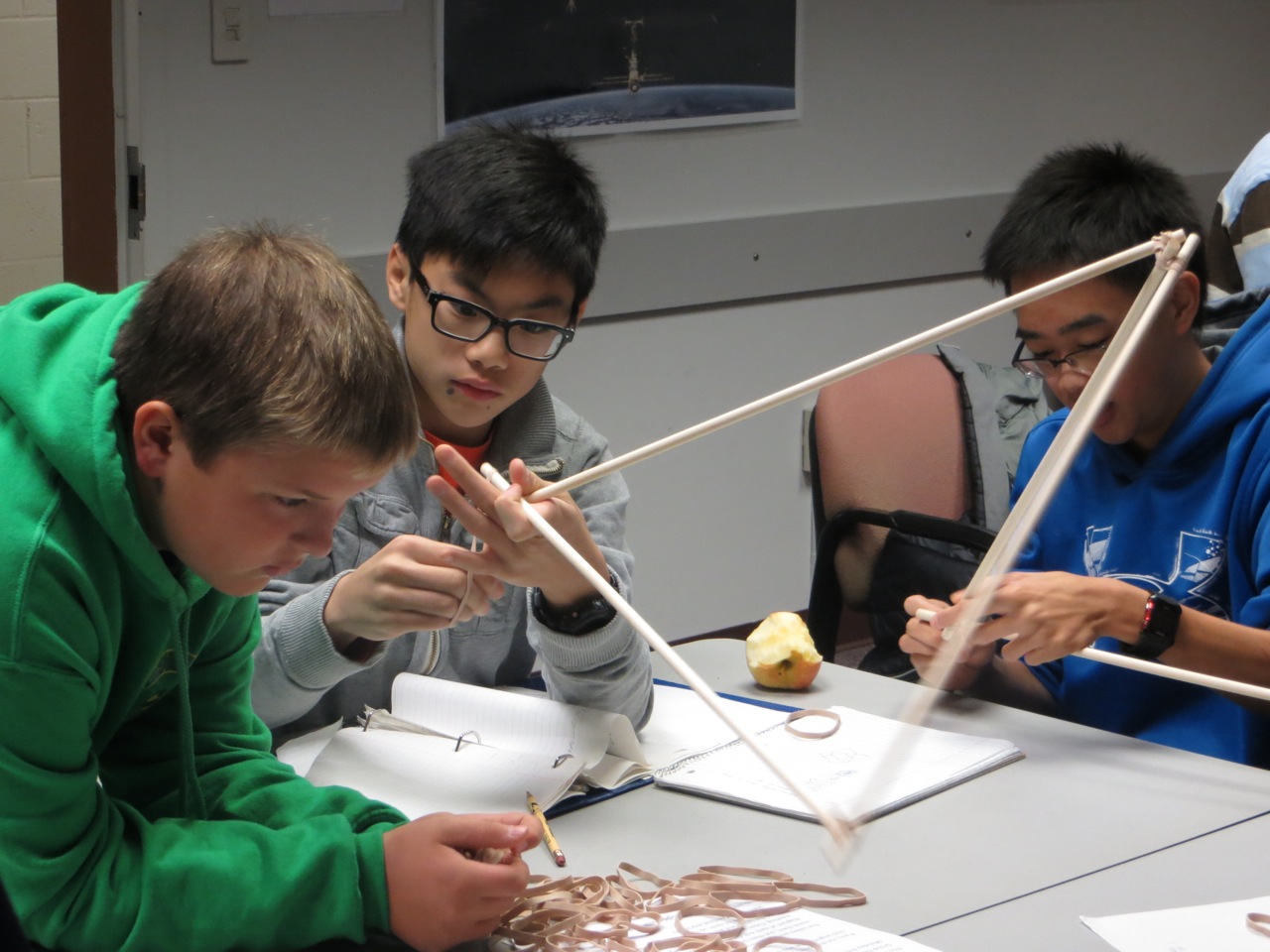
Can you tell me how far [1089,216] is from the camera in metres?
1.67

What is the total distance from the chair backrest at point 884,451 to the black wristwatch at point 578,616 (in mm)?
819

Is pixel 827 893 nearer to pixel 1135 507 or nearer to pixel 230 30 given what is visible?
pixel 1135 507

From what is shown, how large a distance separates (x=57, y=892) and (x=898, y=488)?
5.00ft

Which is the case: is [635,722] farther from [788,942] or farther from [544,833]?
[788,942]

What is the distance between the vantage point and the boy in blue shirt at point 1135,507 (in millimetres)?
1460

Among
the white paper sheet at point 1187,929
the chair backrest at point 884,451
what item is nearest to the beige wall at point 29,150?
the chair backrest at point 884,451

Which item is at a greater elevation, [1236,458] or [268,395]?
[268,395]

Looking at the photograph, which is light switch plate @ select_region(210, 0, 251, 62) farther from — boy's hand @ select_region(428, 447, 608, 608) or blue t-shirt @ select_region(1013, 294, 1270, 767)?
blue t-shirt @ select_region(1013, 294, 1270, 767)

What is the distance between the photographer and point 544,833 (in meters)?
1.17

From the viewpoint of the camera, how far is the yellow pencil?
1133 millimetres

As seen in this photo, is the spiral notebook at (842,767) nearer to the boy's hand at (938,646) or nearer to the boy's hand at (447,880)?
the boy's hand at (938,646)

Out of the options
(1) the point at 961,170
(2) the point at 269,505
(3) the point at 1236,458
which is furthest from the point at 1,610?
(1) the point at 961,170

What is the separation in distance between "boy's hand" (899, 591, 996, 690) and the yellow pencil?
437mm

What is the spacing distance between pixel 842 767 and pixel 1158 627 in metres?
0.39
